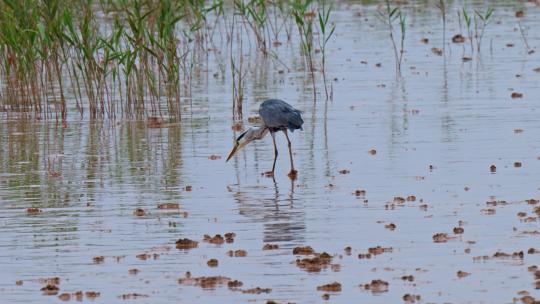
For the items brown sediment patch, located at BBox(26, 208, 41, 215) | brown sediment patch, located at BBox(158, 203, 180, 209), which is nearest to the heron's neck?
brown sediment patch, located at BBox(158, 203, 180, 209)

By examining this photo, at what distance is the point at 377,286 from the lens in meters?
8.55

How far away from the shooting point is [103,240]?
1034cm

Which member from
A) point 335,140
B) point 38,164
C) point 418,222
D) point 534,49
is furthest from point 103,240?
point 534,49

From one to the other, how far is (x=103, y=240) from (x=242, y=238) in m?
1.04

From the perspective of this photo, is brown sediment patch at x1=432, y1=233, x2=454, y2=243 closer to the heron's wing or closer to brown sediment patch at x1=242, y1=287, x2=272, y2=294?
brown sediment patch at x1=242, y1=287, x2=272, y2=294

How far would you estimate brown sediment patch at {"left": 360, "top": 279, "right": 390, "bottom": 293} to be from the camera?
8492 millimetres

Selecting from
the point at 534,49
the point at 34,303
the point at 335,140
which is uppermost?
the point at 534,49

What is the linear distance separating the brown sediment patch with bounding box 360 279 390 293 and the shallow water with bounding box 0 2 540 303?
0.19ft

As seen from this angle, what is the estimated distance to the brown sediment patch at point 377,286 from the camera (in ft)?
27.9

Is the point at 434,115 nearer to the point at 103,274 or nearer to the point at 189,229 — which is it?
the point at 189,229

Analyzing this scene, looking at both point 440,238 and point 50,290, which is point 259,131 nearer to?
point 440,238

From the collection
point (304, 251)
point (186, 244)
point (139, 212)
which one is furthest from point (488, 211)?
point (139, 212)

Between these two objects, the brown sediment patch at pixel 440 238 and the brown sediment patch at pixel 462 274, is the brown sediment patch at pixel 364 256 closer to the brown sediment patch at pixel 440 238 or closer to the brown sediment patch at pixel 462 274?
the brown sediment patch at pixel 440 238

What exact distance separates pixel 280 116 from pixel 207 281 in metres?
5.15
